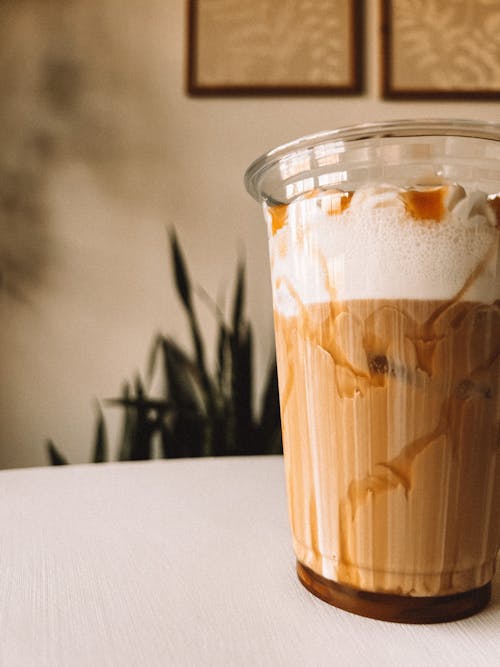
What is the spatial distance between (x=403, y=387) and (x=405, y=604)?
0.12 meters

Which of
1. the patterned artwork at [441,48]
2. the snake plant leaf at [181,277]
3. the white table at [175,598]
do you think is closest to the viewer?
the white table at [175,598]

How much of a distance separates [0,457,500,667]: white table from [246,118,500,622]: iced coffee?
0.09 ft

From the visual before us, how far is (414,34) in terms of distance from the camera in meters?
1.36

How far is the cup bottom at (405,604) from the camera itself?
0.96ft

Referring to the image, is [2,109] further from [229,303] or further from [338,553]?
[338,553]

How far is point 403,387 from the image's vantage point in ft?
0.94

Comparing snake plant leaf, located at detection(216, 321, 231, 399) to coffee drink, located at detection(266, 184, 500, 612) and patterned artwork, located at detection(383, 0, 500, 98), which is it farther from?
coffee drink, located at detection(266, 184, 500, 612)

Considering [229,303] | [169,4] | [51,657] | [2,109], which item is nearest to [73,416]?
[229,303]

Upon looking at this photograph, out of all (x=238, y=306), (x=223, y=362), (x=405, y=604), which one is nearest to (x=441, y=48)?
(x=238, y=306)

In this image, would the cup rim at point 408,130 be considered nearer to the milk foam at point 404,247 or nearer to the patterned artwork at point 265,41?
the milk foam at point 404,247

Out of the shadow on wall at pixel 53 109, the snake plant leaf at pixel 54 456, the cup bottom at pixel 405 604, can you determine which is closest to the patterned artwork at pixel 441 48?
the shadow on wall at pixel 53 109

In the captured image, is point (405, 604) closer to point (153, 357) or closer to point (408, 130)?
point (408, 130)

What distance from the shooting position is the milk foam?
28 cm

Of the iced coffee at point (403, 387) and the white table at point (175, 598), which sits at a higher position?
the iced coffee at point (403, 387)
